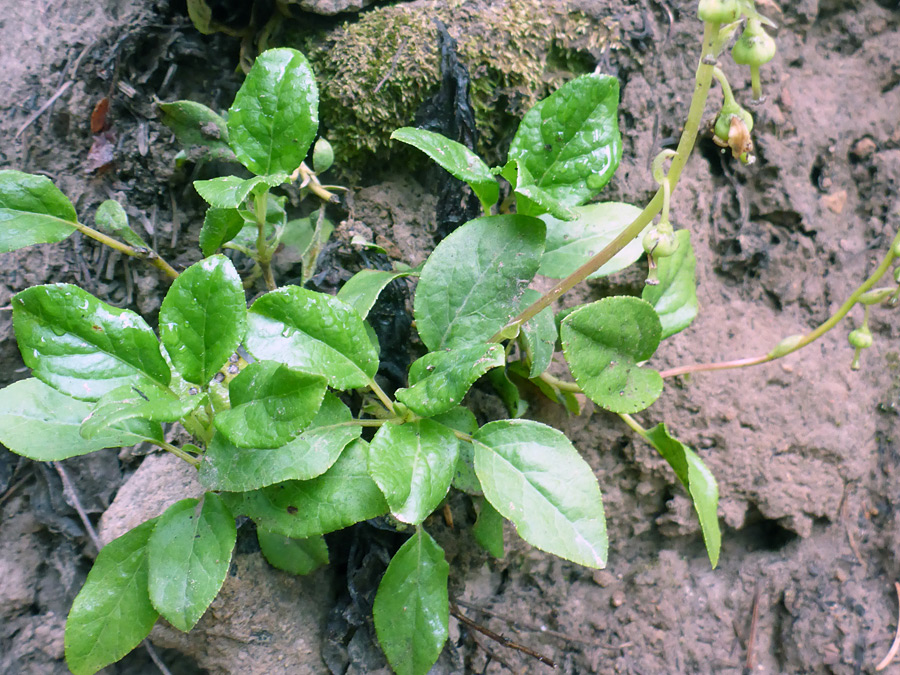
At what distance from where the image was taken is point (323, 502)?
44.2 inches

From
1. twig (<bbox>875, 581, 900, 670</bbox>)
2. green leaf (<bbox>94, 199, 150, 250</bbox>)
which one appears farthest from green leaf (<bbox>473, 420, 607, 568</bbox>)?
twig (<bbox>875, 581, 900, 670</bbox>)

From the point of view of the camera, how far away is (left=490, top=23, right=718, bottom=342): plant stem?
0.92 meters

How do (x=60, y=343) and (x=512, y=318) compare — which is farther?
(x=512, y=318)

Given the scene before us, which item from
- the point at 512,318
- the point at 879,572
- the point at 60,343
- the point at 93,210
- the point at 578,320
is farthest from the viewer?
the point at 879,572

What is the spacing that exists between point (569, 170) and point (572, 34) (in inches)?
22.6

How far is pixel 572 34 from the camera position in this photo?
A: 1.64 metres

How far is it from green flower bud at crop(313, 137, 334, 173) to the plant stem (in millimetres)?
637

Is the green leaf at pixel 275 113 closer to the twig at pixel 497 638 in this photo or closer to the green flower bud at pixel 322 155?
the green flower bud at pixel 322 155

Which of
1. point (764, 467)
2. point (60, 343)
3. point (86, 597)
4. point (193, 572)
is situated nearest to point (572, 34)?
point (764, 467)

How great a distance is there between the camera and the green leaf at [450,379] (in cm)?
101

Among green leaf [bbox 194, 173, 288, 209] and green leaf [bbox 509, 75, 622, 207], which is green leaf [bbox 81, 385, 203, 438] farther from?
green leaf [bbox 509, 75, 622, 207]

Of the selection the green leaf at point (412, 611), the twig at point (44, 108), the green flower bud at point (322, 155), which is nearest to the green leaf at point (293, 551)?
the green leaf at point (412, 611)

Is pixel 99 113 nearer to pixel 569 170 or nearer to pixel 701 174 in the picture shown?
pixel 569 170

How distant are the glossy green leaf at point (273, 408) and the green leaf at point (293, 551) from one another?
0.43m
